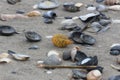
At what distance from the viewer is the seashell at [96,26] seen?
12.2ft

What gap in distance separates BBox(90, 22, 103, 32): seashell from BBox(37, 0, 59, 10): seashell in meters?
0.68

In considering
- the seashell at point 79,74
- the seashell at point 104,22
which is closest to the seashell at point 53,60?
the seashell at point 79,74

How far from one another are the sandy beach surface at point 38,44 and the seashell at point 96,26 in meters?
0.08

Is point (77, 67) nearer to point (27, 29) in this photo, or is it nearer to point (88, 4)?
point (27, 29)

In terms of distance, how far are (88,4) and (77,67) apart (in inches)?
68.9

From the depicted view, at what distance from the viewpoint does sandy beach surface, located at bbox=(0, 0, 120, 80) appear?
2.78 meters

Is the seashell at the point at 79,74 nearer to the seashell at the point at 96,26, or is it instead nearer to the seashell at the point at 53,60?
the seashell at the point at 53,60

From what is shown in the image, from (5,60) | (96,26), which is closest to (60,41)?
(5,60)

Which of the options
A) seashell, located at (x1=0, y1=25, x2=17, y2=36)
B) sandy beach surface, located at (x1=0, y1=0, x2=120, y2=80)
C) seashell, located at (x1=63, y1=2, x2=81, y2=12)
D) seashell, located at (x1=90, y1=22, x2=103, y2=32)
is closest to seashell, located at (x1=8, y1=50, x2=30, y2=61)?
sandy beach surface, located at (x1=0, y1=0, x2=120, y2=80)

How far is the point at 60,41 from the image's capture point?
128 inches

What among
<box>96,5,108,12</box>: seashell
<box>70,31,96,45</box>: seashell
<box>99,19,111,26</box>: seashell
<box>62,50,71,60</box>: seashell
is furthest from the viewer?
<box>96,5,108,12</box>: seashell

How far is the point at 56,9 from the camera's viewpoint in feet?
Answer: 14.3

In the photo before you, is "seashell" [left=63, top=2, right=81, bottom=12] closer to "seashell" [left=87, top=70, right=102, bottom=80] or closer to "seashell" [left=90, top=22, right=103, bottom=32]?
"seashell" [left=90, top=22, right=103, bottom=32]

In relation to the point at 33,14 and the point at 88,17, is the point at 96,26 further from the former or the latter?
the point at 33,14
